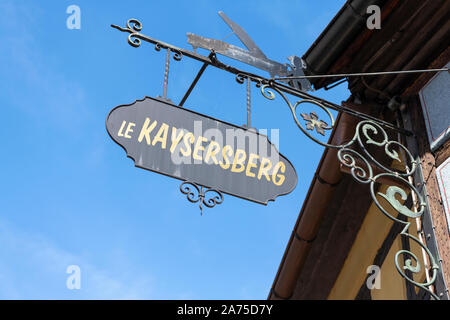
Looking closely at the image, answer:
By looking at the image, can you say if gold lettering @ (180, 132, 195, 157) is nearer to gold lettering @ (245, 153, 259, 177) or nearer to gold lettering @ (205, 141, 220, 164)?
gold lettering @ (205, 141, 220, 164)

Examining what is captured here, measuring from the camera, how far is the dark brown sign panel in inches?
159

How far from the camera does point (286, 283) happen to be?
6.61m

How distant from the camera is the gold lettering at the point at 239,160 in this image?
4.20 meters

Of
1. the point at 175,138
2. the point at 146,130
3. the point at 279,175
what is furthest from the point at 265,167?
the point at 146,130

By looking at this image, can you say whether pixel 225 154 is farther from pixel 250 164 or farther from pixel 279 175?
pixel 279 175

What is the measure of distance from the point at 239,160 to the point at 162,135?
50cm

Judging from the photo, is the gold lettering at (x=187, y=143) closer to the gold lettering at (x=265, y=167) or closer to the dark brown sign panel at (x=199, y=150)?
the dark brown sign panel at (x=199, y=150)

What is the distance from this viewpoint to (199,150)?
4.18 meters

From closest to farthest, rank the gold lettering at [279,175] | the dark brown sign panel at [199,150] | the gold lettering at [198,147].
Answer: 1. the dark brown sign panel at [199,150]
2. the gold lettering at [198,147]
3. the gold lettering at [279,175]

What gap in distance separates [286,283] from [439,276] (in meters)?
2.61

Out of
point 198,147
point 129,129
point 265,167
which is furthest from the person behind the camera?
point 265,167

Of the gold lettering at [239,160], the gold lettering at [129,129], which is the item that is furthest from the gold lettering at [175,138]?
the gold lettering at [239,160]
